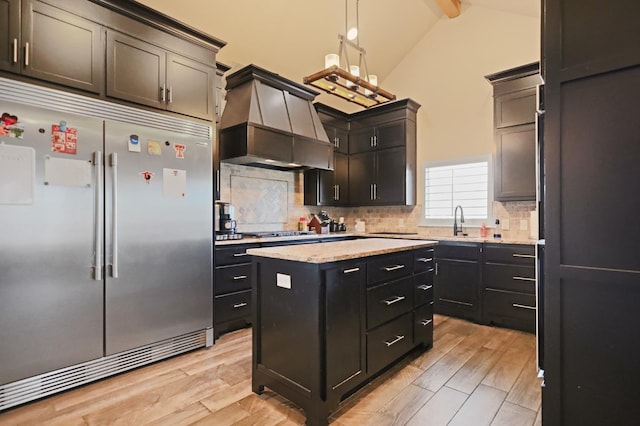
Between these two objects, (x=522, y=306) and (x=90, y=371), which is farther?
(x=522, y=306)

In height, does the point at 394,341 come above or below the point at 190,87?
below

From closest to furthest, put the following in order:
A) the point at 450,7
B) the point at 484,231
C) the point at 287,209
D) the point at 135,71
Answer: the point at 135,71
the point at 484,231
the point at 450,7
the point at 287,209

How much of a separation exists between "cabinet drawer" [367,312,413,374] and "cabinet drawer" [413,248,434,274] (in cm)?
39

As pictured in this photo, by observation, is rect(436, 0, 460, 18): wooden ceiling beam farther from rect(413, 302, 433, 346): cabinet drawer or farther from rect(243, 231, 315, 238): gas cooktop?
rect(413, 302, 433, 346): cabinet drawer

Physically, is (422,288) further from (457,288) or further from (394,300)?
(457,288)

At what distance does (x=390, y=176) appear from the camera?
4.98m

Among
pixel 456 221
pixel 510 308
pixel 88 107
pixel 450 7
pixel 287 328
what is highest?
pixel 450 7

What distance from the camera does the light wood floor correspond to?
1958 mm

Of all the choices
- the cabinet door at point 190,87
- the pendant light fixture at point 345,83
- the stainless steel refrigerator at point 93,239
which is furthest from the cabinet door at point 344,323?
the cabinet door at point 190,87

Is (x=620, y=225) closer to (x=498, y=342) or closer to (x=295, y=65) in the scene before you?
(x=498, y=342)

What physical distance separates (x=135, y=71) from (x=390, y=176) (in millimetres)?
3498

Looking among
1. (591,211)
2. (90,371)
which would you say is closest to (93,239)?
(90,371)

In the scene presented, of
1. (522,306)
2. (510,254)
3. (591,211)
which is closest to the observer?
(591,211)

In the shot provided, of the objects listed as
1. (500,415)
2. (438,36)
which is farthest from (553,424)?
(438,36)
